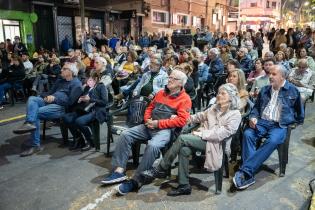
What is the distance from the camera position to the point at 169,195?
3.54 meters

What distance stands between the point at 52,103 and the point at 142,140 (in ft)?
6.09

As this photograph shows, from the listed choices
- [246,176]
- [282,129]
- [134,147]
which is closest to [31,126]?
[134,147]

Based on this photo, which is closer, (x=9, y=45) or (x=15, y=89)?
(x=15, y=89)

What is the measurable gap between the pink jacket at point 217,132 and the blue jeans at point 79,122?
1.86m

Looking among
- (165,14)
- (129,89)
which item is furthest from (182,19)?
(129,89)

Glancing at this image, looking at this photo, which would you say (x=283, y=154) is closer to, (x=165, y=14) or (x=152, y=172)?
(x=152, y=172)

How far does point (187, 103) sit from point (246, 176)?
3.56 feet

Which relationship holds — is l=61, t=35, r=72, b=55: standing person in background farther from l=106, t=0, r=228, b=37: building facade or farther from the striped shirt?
the striped shirt

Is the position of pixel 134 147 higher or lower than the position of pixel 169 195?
higher

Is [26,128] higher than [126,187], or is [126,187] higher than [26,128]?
[26,128]

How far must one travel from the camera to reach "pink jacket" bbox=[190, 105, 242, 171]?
3.44 metres

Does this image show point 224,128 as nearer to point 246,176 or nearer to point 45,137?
point 246,176

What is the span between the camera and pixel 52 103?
5059 millimetres

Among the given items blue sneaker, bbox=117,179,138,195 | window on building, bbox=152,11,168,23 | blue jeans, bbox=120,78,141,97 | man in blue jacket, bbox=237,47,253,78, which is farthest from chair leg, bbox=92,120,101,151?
window on building, bbox=152,11,168,23
